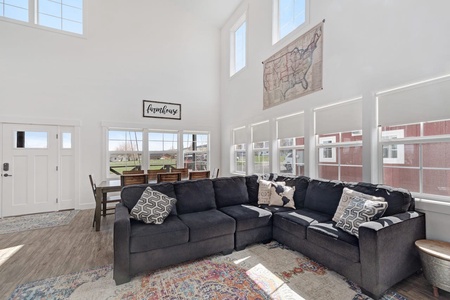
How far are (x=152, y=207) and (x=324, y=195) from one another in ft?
7.89

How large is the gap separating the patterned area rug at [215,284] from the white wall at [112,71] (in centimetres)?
351

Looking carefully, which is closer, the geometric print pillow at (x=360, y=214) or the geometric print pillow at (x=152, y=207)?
the geometric print pillow at (x=360, y=214)

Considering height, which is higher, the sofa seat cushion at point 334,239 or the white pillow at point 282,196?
the white pillow at point 282,196

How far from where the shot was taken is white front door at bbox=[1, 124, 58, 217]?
176 inches

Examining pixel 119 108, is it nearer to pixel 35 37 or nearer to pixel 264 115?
pixel 35 37

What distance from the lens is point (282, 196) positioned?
3385mm

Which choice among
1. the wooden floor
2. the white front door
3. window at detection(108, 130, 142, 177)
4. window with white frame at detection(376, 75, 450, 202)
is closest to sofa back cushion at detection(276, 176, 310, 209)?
window with white frame at detection(376, 75, 450, 202)

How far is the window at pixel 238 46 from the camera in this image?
5941 mm

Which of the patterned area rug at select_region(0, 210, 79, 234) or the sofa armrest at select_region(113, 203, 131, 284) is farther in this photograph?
the patterned area rug at select_region(0, 210, 79, 234)

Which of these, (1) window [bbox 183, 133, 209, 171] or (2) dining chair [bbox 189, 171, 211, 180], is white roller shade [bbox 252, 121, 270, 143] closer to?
(2) dining chair [bbox 189, 171, 211, 180]

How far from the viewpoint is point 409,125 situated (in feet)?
8.60

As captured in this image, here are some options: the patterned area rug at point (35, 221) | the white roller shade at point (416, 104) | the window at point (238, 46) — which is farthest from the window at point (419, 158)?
the patterned area rug at point (35, 221)

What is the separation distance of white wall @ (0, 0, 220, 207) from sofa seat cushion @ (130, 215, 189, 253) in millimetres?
3666

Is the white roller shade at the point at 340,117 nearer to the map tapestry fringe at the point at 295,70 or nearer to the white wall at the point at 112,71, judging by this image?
the map tapestry fringe at the point at 295,70
